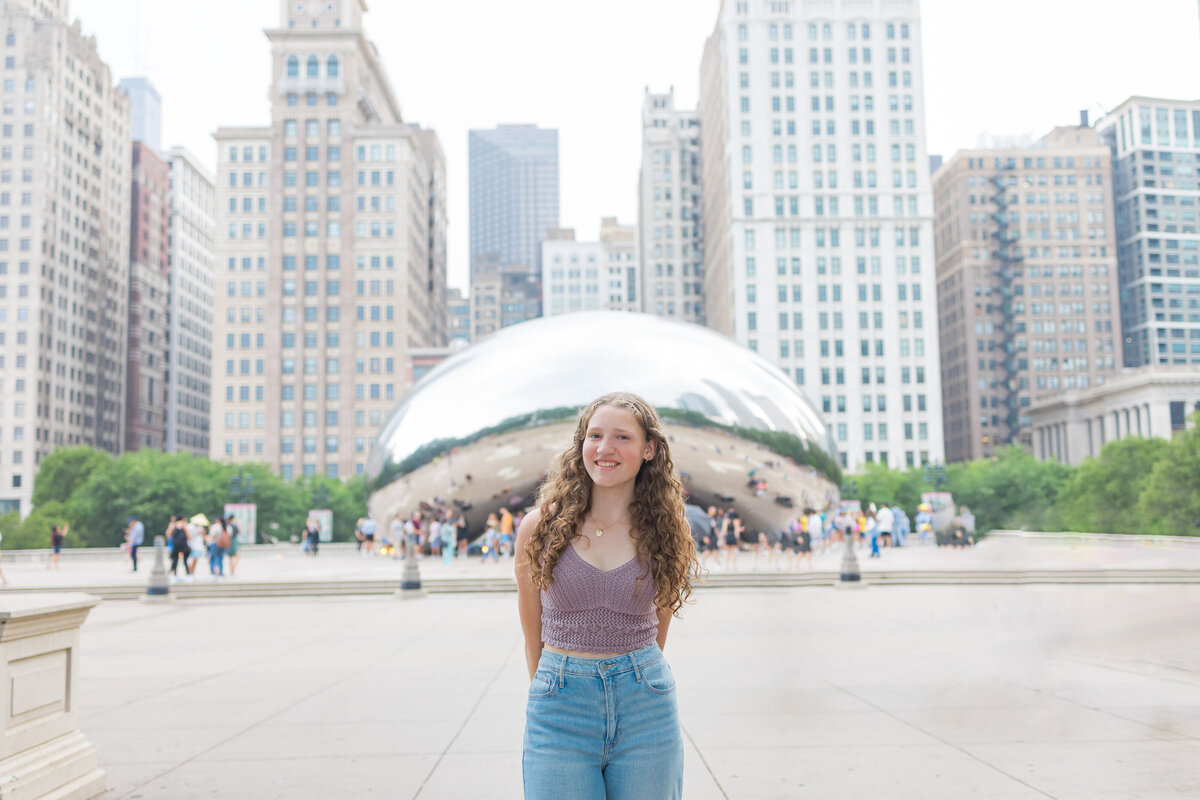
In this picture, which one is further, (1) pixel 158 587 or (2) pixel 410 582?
(1) pixel 158 587

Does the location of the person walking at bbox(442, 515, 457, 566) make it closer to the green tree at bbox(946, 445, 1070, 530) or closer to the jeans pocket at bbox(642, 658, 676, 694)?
the jeans pocket at bbox(642, 658, 676, 694)

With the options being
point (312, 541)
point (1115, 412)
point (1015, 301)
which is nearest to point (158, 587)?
point (312, 541)

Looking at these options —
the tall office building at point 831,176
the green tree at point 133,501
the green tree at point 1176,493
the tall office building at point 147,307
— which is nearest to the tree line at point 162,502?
the green tree at point 133,501

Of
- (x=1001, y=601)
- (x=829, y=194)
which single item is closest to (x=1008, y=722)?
(x=1001, y=601)

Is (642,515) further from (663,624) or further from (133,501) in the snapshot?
(133,501)

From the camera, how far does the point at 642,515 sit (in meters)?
2.78

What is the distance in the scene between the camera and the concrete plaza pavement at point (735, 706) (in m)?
5.11

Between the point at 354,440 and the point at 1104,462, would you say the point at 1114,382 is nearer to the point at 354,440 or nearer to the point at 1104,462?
the point at 1104,462

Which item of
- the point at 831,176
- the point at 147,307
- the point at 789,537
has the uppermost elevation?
the point at 831,176

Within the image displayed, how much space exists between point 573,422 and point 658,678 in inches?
879

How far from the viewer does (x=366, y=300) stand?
320 ft

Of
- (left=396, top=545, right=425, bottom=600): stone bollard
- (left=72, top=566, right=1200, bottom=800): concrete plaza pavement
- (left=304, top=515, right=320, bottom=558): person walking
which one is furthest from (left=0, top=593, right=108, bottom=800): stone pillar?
(left=304, top=515, right=320, bottom=558): person walking

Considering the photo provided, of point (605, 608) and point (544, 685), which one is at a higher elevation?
point (605, 608)

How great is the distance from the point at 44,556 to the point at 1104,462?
5023 centimetres
